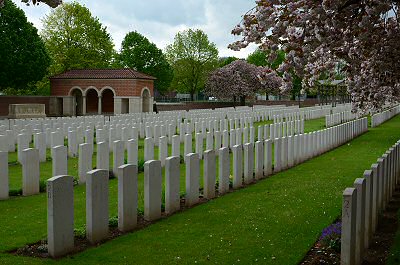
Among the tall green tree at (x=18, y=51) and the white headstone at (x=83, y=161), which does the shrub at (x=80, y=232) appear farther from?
the tall green tree at (x=18, y=51)

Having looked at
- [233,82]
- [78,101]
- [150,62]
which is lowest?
[78,101]

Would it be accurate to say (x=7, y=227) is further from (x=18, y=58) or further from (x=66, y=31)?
(x=66, y=31)

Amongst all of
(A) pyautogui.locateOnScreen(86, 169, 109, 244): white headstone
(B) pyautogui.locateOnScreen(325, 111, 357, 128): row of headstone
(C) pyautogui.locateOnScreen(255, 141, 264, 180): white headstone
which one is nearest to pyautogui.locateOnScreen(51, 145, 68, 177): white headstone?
(A) pyautogui.locateOnScreen(86, 169, 109, 244): white headstone

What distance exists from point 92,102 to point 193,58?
2595cm

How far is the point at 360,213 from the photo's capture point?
546cm

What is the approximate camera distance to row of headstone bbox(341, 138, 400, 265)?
16.4 feet

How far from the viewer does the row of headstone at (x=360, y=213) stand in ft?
16.4

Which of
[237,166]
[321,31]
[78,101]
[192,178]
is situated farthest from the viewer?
[78,101]

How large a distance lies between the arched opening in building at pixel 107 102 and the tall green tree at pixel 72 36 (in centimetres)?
993

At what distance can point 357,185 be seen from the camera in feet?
17.7

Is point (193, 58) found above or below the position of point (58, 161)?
above

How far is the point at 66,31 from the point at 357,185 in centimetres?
5785

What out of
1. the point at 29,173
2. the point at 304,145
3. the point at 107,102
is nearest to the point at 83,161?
the point at 29,173

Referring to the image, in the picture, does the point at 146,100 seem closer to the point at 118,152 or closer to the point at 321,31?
the point at 118,152
